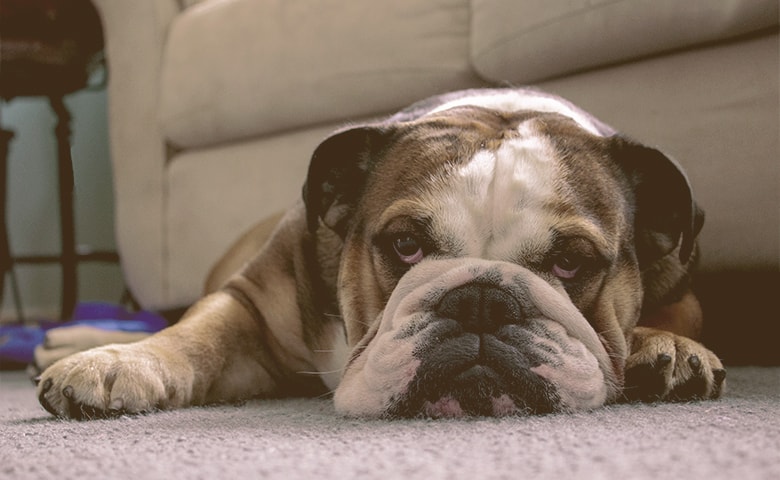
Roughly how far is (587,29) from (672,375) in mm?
841

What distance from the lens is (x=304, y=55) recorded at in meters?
2.32

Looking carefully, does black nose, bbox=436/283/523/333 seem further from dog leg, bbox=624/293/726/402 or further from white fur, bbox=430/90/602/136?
white fur, bbox=430/90/602/136

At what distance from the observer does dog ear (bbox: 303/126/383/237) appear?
1302 mm

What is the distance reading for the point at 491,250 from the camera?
1127 mm

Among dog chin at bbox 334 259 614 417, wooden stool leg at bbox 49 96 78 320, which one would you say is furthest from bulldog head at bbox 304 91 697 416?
wooden stool leg at bbox 49 96 78 320

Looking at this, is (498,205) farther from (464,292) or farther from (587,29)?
(587,29)

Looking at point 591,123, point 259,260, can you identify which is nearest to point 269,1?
point 259,260

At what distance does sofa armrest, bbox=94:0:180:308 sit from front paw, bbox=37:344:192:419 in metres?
1.57


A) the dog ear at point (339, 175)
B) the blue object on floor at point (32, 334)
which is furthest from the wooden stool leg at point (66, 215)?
the dog ear at point (339, 175)

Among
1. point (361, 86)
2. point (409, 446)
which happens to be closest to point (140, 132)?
point (361, 86)

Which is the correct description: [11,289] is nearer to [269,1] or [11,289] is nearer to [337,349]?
[269,1]

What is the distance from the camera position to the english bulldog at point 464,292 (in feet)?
3.33

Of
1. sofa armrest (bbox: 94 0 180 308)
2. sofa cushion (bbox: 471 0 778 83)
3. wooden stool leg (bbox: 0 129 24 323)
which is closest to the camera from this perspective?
sofa cushion (bbox: 471 0 778 83)

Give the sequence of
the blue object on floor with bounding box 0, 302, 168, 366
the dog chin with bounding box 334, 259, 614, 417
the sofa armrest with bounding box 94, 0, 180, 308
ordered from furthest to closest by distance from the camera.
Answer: the sofa armrest with bounding box 94, 0, 180, 308
the blue object on floor with bounding box 0, 302, 168, 366
the dog chin with bounding box 334, 259, 614, 417
